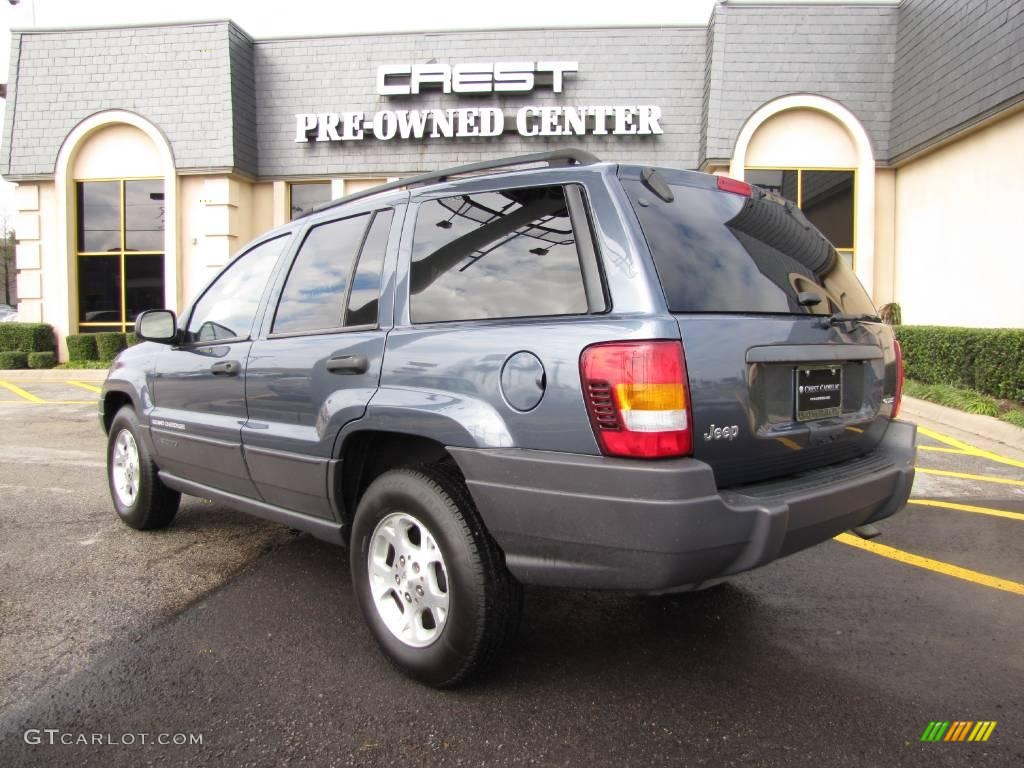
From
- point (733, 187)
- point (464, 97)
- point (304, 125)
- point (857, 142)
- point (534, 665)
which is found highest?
A: point (464, 97)

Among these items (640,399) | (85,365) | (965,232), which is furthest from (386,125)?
(640,399)

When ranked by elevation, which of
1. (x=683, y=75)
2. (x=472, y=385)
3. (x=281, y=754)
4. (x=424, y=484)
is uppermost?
(x=683, y=75)

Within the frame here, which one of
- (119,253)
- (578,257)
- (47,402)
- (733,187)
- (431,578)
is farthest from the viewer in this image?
(119,253)

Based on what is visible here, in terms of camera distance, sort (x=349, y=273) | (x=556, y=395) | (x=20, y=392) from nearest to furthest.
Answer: (x=556, y=395) → (x=349, y=273) → (x=20, y=392)

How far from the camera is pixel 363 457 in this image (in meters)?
2.90

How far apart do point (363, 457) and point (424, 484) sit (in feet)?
1.59

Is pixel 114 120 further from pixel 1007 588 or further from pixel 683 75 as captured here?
pixel 1007 588

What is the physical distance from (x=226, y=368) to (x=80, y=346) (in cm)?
1411

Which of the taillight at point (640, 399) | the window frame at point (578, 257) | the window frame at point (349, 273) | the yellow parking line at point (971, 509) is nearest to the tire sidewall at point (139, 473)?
the window frame at point (349, 273)

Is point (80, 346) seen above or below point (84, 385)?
above

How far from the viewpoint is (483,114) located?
1464cm

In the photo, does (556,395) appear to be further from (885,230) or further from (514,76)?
(885,230)

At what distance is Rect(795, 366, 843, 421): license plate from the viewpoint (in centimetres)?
252

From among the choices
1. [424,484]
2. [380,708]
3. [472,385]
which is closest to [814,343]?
[472,385]
